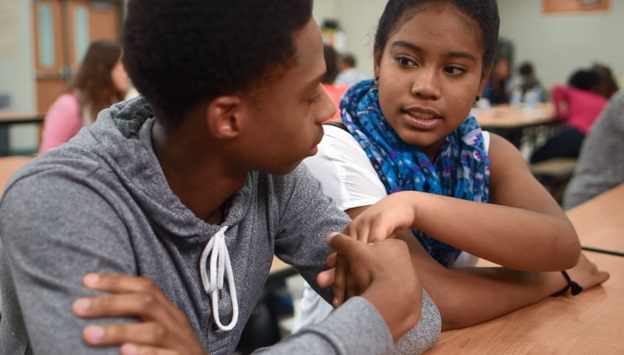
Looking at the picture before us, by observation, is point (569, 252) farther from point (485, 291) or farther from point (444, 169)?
point (444, 169)

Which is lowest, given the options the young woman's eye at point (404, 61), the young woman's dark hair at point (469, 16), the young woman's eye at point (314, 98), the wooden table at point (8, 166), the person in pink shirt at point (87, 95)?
the wooden table at point (8, 166)

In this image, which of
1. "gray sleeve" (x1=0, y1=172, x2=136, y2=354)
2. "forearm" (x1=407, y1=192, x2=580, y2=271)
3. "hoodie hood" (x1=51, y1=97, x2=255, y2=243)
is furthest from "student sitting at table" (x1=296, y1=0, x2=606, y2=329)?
"gray sleeve" (x1=0, y1=172, x2=136, y2=354)

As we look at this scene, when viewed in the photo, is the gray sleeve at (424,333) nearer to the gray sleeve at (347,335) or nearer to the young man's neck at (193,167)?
the gray sleeve at (347,335)

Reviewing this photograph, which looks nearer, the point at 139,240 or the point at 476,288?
the point at 139,240

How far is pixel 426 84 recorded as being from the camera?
126 cm

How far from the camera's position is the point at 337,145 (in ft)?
4.44

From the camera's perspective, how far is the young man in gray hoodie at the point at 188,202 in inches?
28.8

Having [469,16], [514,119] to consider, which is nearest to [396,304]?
[469,16]

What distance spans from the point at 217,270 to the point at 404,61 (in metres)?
0.61

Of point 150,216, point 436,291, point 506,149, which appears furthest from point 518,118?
point 150,216

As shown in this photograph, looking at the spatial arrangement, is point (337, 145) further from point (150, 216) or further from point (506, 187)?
point (150, 216)

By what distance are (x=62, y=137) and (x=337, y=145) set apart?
2692 mm

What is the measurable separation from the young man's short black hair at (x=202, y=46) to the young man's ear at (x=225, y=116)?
0.01m

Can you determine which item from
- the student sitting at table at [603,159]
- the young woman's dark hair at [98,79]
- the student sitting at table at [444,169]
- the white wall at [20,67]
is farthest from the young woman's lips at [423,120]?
the white wall at [20,67]
